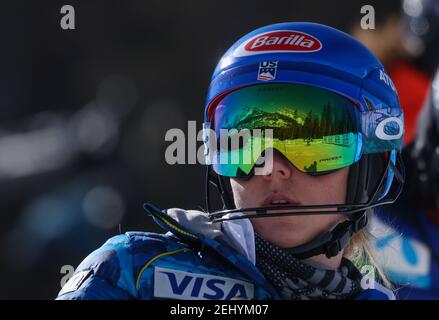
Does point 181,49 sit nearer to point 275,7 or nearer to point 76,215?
point 275,7

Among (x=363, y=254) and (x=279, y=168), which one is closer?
(x=279, y=168)

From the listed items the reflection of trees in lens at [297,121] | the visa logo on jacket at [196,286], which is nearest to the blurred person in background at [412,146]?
the reflection of trees in lens at [297,121]

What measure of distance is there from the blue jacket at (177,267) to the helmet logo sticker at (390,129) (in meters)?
0.51

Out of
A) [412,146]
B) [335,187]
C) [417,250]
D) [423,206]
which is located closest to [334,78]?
[335,187]

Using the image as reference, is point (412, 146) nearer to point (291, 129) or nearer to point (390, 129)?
point (390, 129)

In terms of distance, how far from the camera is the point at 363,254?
3.45 meters

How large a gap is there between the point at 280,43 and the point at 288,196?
510 mm

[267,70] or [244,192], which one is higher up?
[267,70]

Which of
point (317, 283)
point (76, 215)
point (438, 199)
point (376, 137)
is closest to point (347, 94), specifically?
point (376, 137)

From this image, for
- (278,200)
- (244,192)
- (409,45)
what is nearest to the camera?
(278,200)

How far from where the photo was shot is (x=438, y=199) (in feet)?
20.0

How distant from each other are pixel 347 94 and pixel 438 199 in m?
3.01
